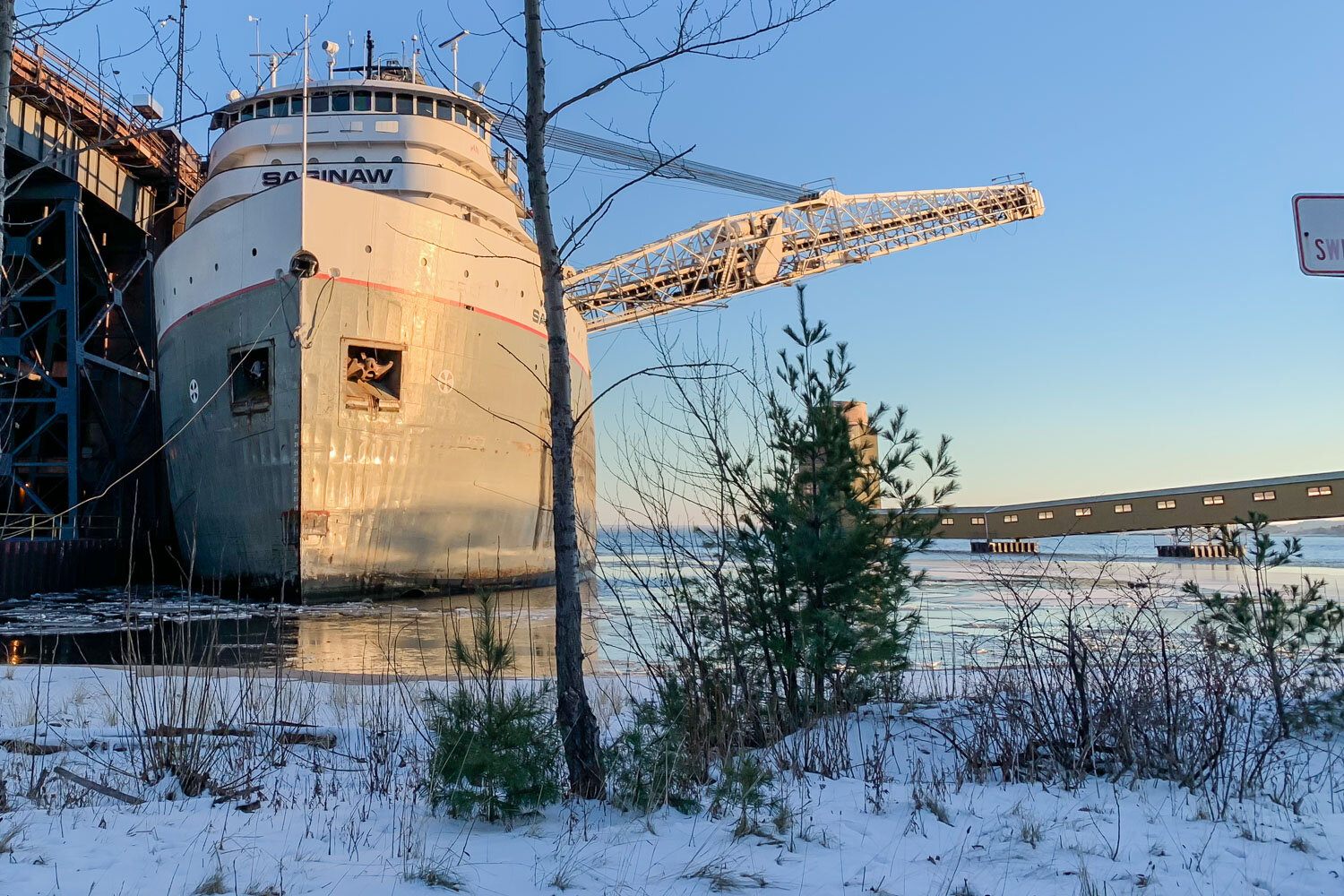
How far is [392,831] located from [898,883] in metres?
1.74

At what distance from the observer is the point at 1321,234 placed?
2924 mm

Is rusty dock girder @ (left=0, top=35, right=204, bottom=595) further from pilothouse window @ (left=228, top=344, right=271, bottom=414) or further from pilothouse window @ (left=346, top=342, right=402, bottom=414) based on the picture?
pilothouse window @ (left=346, top=342, right=402, bottom=414)

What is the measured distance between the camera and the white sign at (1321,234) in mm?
2926

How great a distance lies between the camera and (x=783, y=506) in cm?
489

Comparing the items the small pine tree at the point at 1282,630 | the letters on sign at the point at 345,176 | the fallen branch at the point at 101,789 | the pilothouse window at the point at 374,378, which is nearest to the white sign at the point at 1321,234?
the small pine tree at the point at 1282,630

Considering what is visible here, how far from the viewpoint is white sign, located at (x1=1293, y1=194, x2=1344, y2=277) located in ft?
9.60

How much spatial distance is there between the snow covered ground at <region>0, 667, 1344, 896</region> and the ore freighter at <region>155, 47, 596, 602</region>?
29.8ft

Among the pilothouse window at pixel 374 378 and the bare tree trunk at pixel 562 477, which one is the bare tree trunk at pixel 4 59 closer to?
the bare tree trunk at pixel 562 477

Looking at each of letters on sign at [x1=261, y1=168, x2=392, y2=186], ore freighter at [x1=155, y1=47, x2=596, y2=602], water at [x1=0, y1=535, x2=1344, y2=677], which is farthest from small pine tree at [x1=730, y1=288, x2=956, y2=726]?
letters on sign at [x1=261, y1=168, x2=392, y2=186]

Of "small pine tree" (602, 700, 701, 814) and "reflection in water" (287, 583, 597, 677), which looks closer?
"small pine tree" (602, 700, 701, 814)

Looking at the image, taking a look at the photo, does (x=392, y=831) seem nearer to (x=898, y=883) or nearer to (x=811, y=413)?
(x=898, y=883)

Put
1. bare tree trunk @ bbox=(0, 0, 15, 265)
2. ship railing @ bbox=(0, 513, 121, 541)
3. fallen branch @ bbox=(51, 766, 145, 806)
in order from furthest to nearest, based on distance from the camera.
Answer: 1. ship railing @ bbox=(0, 513, 121, 541)
2. bare tree trunk @ bbox=(0, 0, 15, 265)
3. fallen branch @ bbox=(51, 766, 145, 806)

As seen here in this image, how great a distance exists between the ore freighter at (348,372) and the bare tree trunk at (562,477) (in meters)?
8.72

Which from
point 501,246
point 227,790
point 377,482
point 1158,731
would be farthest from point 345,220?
point 1158,731
